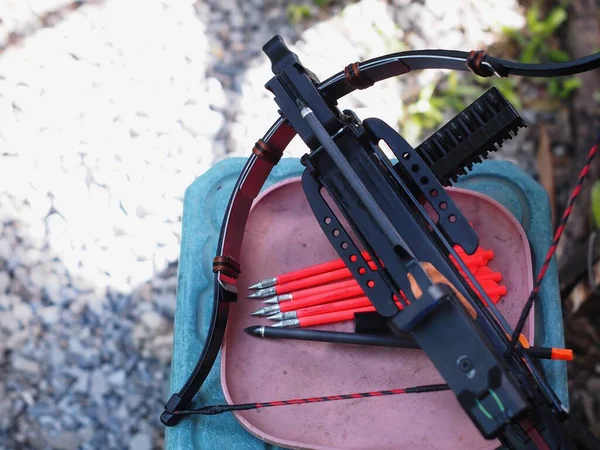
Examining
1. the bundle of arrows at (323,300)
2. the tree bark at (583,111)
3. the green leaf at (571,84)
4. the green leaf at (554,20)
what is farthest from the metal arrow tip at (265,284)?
the green leaf at (554,20)

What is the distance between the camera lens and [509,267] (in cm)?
124

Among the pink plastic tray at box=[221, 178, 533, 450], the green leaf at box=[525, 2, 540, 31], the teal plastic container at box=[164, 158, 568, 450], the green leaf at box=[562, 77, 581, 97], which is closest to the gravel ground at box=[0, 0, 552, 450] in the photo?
the green leaf at box=[525, 2, 540, 31]

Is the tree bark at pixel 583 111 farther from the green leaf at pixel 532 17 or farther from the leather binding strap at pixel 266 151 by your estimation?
the leather binding strap at pixel 266 151

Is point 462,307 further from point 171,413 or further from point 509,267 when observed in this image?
point 171,413

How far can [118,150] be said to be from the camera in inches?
79.2

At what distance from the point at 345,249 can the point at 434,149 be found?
0.24 meters

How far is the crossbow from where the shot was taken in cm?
81

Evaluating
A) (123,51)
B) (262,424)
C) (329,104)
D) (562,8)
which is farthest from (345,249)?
(562,8)

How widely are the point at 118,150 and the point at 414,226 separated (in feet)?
4.16

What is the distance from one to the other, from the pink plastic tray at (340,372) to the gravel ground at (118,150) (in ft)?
2.17

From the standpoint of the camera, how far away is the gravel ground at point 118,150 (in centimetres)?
179

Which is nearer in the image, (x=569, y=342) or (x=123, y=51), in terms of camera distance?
(x=569, y=342)

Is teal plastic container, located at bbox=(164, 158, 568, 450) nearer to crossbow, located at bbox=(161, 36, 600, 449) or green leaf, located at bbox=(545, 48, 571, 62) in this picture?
crossbow, located at bbox=(161, 36, 600, 449)

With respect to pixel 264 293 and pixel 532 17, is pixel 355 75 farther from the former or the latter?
pixel 532 17
